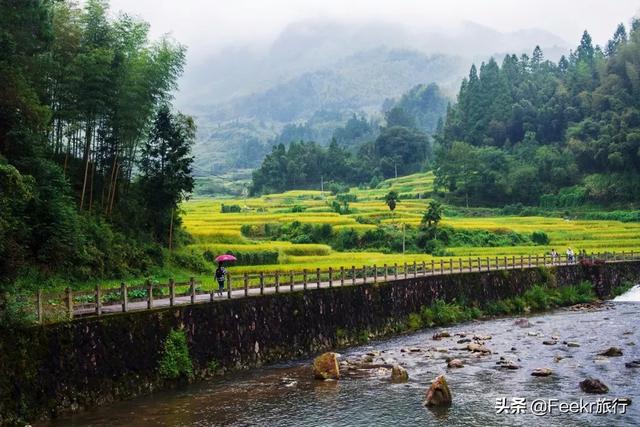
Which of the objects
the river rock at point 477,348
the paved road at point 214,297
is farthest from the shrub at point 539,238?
the river rock at point 477,348

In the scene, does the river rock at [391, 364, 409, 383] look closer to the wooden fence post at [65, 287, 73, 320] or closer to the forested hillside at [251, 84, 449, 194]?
the wooden fence post at [65, 287, 73, 320]

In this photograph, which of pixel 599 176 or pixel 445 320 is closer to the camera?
pixel 445 320

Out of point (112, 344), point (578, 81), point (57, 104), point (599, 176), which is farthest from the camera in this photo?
point (578, 81)

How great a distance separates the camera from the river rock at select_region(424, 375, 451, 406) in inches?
866

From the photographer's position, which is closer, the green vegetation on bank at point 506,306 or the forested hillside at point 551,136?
the green vegetation on bank at point 506,306

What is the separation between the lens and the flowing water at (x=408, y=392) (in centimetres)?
2039

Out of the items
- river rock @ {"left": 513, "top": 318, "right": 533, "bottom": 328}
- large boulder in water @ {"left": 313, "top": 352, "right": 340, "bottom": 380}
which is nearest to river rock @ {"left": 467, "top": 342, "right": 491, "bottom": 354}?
large boulder in water @ {"left": 313, "top": 352, "right": 340, "bottom": 380}

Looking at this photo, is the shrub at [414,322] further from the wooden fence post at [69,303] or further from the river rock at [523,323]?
the wooden fence post at [69,303]

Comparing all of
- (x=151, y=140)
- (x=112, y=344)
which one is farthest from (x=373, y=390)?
(x=151, y=140)

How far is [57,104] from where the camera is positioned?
1486 inches

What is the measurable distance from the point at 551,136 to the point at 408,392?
397 ft

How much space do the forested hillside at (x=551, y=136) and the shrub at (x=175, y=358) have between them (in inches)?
3530

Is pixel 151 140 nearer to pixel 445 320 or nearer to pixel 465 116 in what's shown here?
pixel 445 320

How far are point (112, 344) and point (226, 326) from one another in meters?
5.75
